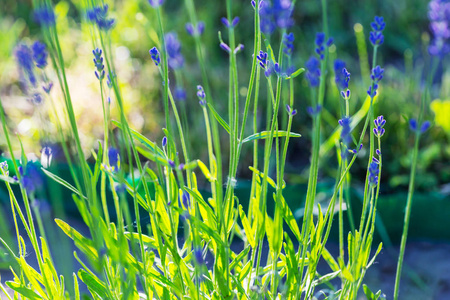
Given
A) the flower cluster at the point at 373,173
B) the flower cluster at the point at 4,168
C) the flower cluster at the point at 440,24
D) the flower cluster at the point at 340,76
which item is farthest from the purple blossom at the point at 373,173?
the flower cluster at the point at 4,168

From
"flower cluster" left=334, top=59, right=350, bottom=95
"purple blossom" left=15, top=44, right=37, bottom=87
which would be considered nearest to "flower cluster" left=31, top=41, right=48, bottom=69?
"purple blossom" left=15, top=44, right=37, bottom=87

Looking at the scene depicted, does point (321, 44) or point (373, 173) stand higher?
point (321, 44)

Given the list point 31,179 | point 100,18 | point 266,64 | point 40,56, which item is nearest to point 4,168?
point 31,179

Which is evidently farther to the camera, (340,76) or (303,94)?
(303,94)

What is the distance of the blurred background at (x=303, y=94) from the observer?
266 cm

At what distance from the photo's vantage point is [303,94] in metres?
3.27

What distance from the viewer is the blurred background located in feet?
8.74

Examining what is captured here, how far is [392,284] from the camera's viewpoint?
2291 mm

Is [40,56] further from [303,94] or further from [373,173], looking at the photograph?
[303,94]

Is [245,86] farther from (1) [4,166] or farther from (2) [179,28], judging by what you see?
(1) [4,166]

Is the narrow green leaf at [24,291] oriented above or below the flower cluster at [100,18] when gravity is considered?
below

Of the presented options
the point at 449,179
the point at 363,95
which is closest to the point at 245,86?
the point at 363,95

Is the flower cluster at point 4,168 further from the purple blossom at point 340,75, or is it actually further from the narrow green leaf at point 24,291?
the purple blossom at point 340,75

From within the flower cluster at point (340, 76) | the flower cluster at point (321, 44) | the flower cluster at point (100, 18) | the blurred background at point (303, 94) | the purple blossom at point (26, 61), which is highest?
the flower cluster at point (100, 18)
